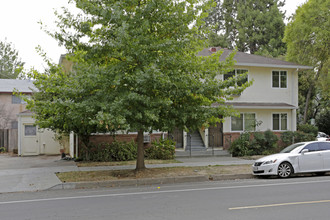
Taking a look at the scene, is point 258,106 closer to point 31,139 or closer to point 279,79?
point 279,79

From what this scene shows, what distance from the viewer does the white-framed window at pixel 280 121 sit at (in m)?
23.4

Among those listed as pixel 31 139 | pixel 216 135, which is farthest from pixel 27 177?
pixel 216 135

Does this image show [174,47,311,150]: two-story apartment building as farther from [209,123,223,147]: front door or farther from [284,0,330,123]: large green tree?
[284,0,330,123]: large green tree

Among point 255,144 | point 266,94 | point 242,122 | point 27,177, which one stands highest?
point 266,94

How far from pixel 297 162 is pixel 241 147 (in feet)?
24.7

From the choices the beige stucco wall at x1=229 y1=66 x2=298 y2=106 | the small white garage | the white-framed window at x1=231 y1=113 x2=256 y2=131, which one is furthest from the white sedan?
the small white garage

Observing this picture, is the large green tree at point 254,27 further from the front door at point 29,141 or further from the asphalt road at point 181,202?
the asphalt road at point 181,202

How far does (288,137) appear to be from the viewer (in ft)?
72.7

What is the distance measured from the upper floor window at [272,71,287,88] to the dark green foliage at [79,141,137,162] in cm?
1113

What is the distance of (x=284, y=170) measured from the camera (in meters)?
13.2

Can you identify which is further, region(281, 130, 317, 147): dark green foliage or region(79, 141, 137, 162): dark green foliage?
region(281, 130, 317, 147): dark green foliage

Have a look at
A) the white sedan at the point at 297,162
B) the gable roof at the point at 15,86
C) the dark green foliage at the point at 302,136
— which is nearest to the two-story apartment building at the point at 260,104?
the dark green foliage at the point at 302,136

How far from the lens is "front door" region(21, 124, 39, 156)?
23266 millimetres

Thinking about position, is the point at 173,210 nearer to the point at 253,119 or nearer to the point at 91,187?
the point at 91,187
